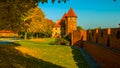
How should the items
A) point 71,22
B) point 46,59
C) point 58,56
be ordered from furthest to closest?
point 71,22, point 58,56, point 46,59

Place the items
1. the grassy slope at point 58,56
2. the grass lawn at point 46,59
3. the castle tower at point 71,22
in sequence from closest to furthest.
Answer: the grass lawn at point 46,59
the grassy slope at point 58,56
the castle tower at point 71,22

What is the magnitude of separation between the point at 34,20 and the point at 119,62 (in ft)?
178

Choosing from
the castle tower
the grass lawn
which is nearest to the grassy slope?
the grass lawn

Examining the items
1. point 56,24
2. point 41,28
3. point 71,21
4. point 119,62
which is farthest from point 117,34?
point 56,24

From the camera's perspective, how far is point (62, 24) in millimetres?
121000

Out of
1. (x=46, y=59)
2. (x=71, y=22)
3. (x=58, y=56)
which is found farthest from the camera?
(x=71, y=22)

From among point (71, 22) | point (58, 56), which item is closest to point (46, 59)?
point (58, 56)

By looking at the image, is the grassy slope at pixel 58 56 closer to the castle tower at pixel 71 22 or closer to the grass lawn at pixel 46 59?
the grass lawn at pixel 46 59

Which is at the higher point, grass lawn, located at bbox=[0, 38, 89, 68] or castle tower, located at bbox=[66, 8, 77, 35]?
castle tower, located at bbox=[66, 8, 77, 35]

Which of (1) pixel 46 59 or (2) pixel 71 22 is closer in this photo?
(1) pixel 46 59

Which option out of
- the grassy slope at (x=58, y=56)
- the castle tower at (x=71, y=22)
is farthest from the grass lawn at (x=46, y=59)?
the castle tower at (x=71, y=22)

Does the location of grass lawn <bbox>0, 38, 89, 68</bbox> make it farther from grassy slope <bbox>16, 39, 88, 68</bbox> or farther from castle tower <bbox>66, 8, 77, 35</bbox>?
castle tower <bbox>66, 8, 77, 35</bbox>

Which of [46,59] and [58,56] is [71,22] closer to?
[58,56]

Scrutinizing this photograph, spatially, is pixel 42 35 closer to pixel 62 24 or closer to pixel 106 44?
pixel 62 24
